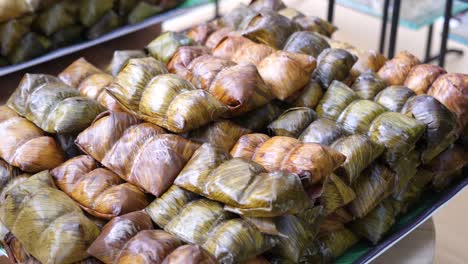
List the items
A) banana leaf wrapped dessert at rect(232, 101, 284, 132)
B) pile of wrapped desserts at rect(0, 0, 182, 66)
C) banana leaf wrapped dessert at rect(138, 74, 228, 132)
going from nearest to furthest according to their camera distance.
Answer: banana leaf wrapped dessert at rect(138, 74, 228, 132) < banana leaf wrapped dessert at rect(232, 101, 284, 132) < pile of wrapped desserts at rect(0, 0, 182, 66)

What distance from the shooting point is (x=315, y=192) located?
1178 mm

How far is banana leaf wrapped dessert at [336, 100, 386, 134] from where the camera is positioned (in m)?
1.39

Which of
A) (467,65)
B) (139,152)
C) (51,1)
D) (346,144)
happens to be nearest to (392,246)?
(346,144)

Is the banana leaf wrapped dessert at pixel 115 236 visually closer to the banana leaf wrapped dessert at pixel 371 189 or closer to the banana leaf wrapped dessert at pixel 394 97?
the banana leaf wrapped dessert at pixel 371 189

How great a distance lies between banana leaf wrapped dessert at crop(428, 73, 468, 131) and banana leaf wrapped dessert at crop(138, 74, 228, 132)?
1.76ft

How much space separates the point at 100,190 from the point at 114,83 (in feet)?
0.84

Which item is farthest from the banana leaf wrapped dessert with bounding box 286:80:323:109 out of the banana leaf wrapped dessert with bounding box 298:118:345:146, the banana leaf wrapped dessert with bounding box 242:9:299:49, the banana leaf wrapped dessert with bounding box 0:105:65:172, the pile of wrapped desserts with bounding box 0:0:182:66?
the pile of wrapped desserts with bounding box 0:0:182:66

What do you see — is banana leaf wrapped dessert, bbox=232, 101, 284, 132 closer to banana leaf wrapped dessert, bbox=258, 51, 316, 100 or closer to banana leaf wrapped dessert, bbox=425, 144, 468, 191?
banana leaf wrapped dessert, bbox=258, 51, 316, 100

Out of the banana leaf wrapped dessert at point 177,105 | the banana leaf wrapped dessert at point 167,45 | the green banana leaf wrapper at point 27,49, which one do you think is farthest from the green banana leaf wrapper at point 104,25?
the banana leaf wrapped dessert at point 177,105

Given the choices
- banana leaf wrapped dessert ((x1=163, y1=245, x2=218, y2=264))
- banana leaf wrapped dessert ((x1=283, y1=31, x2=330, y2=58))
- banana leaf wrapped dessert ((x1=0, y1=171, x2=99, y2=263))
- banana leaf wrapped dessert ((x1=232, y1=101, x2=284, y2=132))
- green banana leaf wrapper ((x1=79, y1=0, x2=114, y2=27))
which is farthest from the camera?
green banana leaf wrapper ((x1=79, y1=0, x2=114, y2=27))

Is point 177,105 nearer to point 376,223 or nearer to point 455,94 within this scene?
point 376,223

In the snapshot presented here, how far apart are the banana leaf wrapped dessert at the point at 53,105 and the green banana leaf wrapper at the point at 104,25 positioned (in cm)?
89

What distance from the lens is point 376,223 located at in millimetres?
1356

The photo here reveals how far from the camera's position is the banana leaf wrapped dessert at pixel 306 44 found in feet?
5.25
